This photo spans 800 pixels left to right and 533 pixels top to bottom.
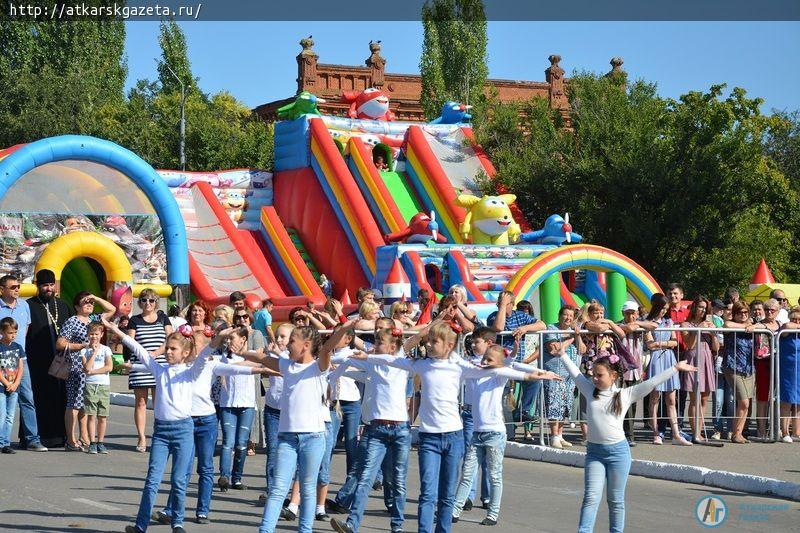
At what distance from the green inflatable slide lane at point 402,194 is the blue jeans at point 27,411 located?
16931 mm

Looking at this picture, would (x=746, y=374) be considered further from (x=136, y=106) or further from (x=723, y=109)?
(x=136, y=106)

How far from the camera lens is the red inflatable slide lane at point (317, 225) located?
28188 mm

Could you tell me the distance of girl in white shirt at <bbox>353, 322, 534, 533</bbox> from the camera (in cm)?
836

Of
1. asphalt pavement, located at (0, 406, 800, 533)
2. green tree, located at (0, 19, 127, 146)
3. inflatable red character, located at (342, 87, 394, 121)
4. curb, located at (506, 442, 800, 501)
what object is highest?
green tree, located at (0, 19, 127, 146)

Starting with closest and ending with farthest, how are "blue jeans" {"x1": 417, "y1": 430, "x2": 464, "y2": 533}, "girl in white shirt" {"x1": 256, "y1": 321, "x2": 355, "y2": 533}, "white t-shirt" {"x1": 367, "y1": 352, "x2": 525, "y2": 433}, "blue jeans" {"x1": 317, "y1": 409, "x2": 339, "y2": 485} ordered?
"girl in white shirt" {"x1": 256, "y1": 321, "x2": 355, "y2": 533}, "blue jeans" {"x1": 417, "y1": 430, "x2": 464, "y2": 533}, "white t-shirt" {"x1": 367, "y1": 352, "x2": 525, "y2": 433}, "blue jeans" {"x1": 317, "y1": 409, "x2": 339, "y2": 485}

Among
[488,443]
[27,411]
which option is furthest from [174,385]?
[27,411]

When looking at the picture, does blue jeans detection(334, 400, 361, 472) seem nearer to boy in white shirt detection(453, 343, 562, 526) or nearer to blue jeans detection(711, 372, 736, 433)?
boy in white shirt detection(453, 343, 562, 526)

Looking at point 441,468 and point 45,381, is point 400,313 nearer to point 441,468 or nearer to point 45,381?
point 45,381

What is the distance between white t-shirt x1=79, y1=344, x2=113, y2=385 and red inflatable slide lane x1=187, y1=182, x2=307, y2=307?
12.2m

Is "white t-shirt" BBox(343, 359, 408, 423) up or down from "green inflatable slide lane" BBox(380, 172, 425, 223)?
down

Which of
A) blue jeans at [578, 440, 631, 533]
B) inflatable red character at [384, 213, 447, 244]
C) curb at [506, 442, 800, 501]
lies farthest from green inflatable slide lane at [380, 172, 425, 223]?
blue jeans at [578, 440, 631, 533]

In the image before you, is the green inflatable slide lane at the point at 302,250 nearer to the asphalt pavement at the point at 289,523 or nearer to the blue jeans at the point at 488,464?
the asphalt pavement at the point at 289,523

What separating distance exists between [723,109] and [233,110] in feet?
101

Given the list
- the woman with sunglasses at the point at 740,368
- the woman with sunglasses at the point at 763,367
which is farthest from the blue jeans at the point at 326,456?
the woman with sunglasses at the point at 763,367
